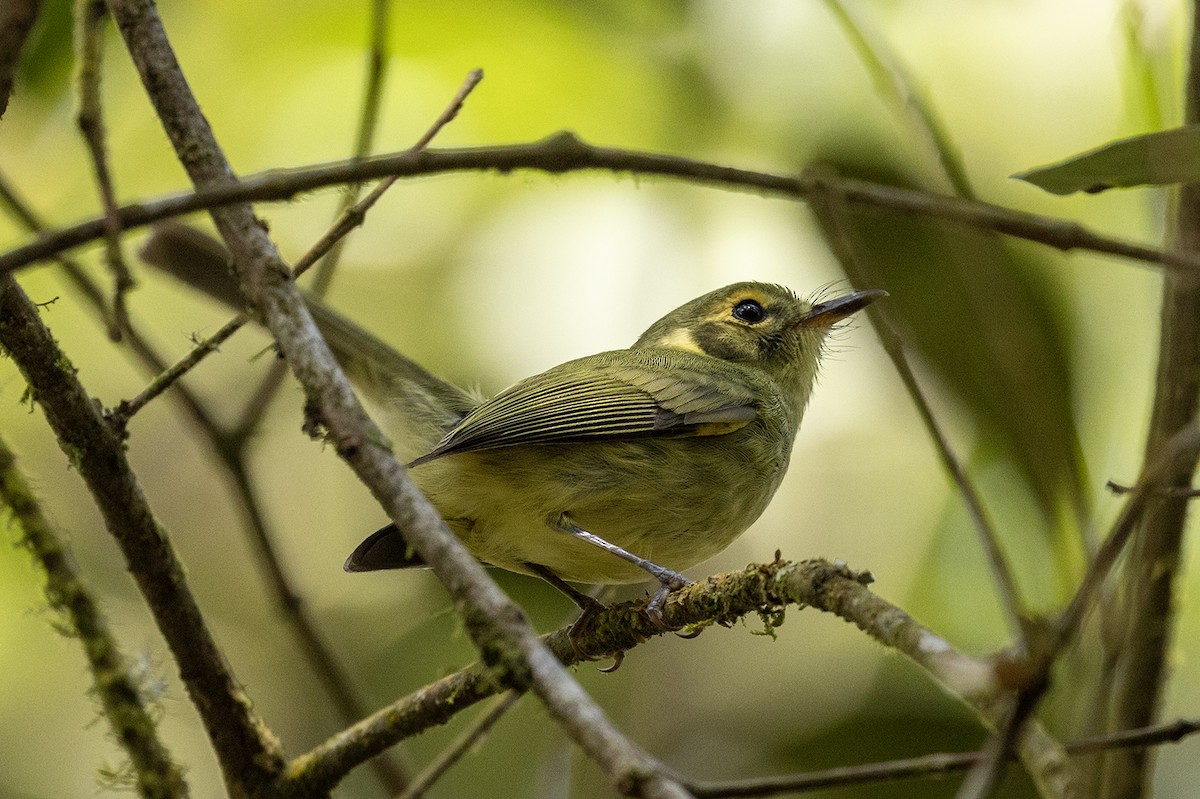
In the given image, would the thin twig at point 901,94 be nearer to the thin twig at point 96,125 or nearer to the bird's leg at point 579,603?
the bird's leg at point 579,603

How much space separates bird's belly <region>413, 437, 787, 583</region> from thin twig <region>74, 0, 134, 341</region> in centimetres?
178

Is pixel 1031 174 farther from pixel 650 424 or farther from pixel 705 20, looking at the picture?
pixel 705 20

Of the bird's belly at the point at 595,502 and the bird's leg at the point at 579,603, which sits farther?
the bird's belly at the point at 595,502

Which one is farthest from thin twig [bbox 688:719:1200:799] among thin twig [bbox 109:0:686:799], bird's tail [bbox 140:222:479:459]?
bird's tail [bbox 140:222:479:459]

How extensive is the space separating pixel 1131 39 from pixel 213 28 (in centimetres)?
454

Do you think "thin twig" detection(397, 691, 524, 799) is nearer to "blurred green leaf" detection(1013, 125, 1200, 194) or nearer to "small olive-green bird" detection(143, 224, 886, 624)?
"small olive-green bird" detection(143, 224, 886, 624)

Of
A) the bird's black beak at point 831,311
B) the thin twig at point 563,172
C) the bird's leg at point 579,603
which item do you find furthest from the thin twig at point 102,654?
the bird's black beak at point 831,311

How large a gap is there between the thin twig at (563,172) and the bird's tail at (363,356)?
2002mm

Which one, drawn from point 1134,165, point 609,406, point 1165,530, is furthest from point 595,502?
point 1134,165

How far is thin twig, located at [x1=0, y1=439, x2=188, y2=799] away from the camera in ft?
6.65

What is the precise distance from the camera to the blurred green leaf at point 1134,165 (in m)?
2.00

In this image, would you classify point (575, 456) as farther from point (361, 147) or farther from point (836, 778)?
point (836, 778)

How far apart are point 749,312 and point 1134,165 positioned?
2939 millimetres

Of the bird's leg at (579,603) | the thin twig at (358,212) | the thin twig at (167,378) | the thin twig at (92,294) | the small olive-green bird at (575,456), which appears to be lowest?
the bird's leg at (579,603)
